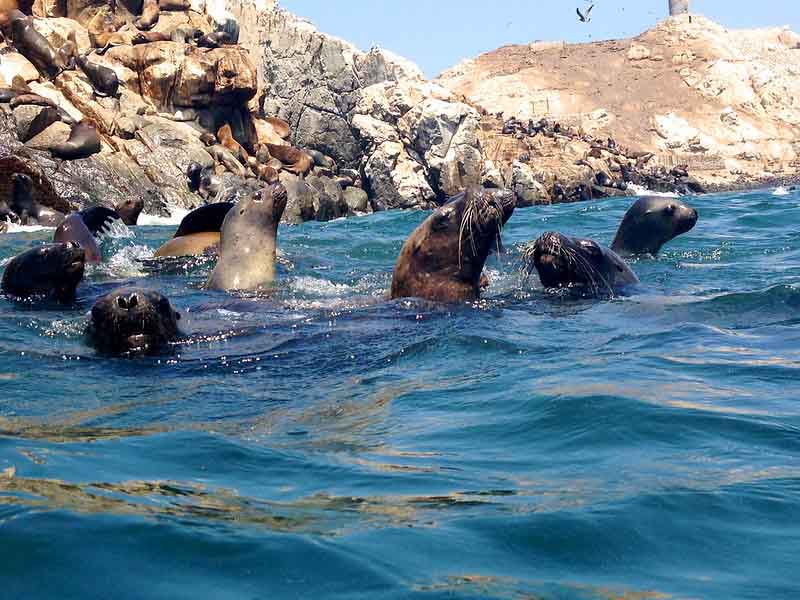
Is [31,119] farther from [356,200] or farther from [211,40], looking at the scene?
[356,200]

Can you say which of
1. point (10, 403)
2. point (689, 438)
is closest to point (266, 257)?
point (10, 403)

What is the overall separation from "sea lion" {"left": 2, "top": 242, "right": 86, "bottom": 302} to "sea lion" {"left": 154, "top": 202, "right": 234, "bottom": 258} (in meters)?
2.36

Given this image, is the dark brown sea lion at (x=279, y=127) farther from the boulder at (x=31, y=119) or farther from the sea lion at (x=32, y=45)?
the boulder at (x=31, y=119)

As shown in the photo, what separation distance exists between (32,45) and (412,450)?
78.9ft

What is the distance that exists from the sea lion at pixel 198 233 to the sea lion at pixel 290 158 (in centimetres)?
2030

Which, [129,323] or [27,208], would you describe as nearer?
[129,323]

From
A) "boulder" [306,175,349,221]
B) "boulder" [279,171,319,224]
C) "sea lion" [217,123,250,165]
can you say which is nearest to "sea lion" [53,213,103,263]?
"boulder" [279,171,319,224]

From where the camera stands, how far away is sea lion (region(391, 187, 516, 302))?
22.7 ft

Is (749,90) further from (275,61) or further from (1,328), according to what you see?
(1,328)

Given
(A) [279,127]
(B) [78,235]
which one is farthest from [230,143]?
(B) [78,235]

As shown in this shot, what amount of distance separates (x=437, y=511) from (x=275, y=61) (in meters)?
37.9

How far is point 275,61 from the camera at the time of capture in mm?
39656

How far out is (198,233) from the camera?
10.4 m

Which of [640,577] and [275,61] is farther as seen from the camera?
[275,61]
